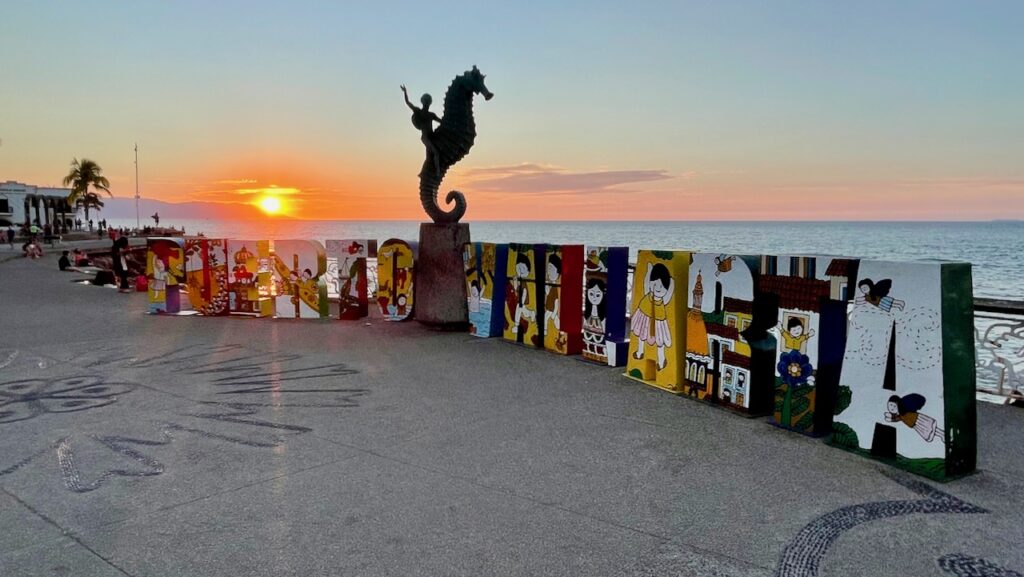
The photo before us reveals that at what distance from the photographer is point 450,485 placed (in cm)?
514

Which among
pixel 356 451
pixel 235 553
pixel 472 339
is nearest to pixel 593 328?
pixel 472 339

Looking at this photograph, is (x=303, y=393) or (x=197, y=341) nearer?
(x=303, y=393)

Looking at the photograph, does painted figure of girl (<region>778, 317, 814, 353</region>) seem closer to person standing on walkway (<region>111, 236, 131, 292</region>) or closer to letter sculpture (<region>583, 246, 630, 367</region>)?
letter sculpture (<region>583, 246, 630, 367</region>)

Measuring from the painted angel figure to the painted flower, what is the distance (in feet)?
26.8

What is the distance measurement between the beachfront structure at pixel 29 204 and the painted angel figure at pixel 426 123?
290 feet

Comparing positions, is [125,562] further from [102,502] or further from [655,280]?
[655,280]

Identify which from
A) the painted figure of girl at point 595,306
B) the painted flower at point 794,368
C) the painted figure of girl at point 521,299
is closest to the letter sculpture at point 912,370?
the painted flower at point 794,368

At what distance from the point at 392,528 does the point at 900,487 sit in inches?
151

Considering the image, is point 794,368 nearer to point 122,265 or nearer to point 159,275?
point 159,275

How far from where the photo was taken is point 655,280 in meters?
8.45

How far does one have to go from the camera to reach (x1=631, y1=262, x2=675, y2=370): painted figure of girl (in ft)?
27.0

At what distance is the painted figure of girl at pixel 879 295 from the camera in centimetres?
578

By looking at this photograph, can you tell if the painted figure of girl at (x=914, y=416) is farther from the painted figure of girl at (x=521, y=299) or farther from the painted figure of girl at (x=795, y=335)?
the painted figure of girl at (x=521, y=299)

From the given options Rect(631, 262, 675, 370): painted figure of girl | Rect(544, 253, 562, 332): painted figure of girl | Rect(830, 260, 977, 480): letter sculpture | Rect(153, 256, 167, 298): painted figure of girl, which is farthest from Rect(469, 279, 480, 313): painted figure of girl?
Rect(153, 256, 167, 298): painted figure of girl
